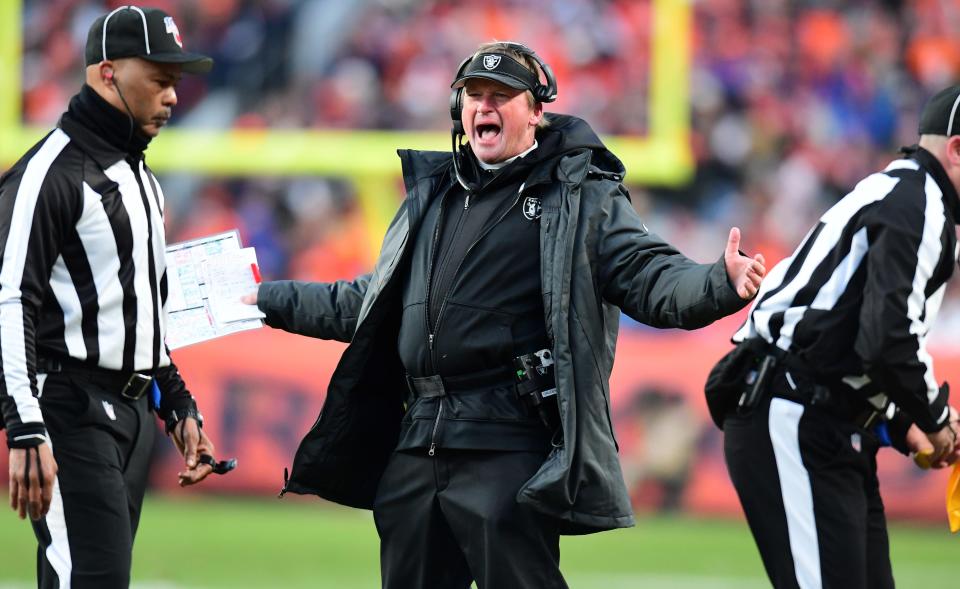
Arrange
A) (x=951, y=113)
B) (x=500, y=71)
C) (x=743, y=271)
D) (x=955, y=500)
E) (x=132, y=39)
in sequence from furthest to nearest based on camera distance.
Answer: (x=955, y=500)
(x=951, y=113)
(x=132, y=39)
(x=500, y=71)
(x=743, y=271)

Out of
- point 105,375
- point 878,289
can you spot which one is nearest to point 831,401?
point 878,289

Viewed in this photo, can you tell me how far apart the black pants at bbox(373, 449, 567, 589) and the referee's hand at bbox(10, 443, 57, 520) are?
953 mm

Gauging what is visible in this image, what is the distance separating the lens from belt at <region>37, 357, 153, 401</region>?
13.0 ft

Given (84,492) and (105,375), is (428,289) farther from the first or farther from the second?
(84,492)

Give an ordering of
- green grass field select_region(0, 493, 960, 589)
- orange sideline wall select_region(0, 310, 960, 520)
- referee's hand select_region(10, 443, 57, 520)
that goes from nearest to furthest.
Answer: referee's hand select_region(10, 443, 57, 520), green grass field select_region(0, 493, 960, 589), orange sideline wall select_region(0, 310, 960, 520)

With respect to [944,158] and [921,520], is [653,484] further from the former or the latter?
[944,158]

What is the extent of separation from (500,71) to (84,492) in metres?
1.70

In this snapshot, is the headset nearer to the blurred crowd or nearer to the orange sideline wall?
the orange sideline wall

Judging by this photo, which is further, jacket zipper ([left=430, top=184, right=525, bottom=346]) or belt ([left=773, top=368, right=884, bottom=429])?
belt ([left=773, top=368, right=884, bottom=429])

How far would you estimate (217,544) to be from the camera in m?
8.14

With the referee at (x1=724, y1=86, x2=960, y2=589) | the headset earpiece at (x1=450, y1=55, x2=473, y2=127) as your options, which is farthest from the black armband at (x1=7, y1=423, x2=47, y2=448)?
the referee at (x1=724, y1=86, x2=960, y2=589)

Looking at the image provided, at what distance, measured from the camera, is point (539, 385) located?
3.87m

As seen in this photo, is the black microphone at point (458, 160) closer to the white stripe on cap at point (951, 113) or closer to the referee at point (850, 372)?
the referee at point (850, 372)

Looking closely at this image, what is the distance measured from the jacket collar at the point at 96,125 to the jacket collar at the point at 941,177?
2405 mm
